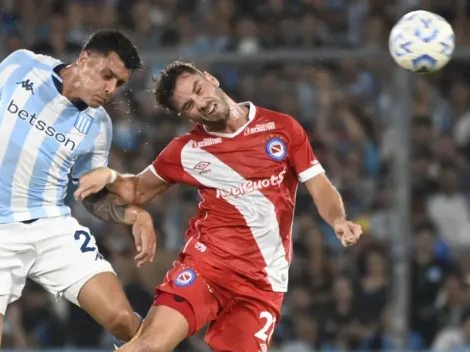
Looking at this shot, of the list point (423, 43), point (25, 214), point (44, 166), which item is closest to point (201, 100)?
point (44, 166)

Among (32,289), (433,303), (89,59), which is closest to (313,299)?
(433,303)

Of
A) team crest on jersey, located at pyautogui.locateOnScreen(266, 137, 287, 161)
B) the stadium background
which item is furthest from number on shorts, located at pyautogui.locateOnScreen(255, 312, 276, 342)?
the stadium background

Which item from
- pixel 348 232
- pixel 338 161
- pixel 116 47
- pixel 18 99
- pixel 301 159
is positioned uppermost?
pixel 116 47

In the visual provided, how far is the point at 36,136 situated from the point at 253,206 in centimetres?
124

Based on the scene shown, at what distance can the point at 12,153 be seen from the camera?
247 inches

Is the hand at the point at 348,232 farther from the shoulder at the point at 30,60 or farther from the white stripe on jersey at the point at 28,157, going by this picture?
the shoulder at the point at 30,60

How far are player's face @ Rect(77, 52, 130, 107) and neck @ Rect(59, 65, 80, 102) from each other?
0.04 metres

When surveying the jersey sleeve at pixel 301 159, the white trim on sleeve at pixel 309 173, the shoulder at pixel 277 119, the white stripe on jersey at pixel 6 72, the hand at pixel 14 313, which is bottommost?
the hand at pixel 14 313

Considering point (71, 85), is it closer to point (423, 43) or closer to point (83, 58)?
point (83, 58)

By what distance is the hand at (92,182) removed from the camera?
6.32 metres

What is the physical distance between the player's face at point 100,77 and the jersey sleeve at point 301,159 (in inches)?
38.9

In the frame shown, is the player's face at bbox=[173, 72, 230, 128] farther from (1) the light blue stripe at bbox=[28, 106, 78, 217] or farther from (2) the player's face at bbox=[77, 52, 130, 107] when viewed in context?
(1) the light blue stripe at bbox=[28, 106, 78, 217]

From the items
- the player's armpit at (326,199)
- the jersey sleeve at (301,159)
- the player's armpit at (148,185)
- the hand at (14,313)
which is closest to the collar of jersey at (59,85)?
the player's armpit at (148,185)

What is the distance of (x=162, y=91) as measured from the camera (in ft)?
21.5
